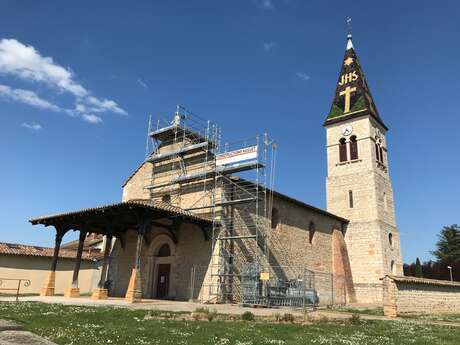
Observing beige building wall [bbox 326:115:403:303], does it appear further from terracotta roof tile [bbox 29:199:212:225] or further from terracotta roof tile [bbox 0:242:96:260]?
terracotta roof tile [bbox 0:242:96:260]

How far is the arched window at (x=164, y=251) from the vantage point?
20531 mm

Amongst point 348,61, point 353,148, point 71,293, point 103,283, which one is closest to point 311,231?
point 353,148

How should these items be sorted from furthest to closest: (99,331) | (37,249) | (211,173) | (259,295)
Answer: (37,249)
(211,173)
(259,295)
(99,331)

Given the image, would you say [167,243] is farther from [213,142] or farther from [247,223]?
[213,142]

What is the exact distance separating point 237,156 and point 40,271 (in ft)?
59.0

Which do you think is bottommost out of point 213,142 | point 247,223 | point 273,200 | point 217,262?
point 217,262

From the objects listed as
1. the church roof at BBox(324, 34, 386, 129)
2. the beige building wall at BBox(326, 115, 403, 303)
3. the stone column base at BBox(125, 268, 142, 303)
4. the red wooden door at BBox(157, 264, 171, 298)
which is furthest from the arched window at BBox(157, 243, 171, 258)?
A: the church roof at BBox(324, 34, 386, 129)

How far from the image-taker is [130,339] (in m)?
6.78

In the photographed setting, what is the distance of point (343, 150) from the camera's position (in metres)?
33.0

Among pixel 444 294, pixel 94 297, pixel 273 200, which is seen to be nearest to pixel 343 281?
pixel 444 294

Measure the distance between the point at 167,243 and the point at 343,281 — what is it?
12.8 m

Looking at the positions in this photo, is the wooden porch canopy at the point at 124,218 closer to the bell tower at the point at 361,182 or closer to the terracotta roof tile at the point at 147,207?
the terracotta roof tile at the point at 147,207

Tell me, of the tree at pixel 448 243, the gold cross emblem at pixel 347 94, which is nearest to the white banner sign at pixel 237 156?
the gold cross emblem at pixel 347 94

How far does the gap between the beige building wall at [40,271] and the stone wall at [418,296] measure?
69.1ft
